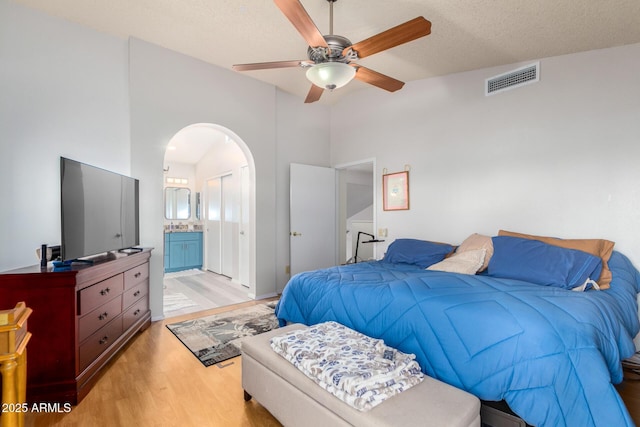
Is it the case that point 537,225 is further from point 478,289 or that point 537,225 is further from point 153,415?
point 153,415

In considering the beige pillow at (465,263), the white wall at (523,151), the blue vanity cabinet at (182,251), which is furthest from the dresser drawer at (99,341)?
the blue vanity cabinet at (182,251)

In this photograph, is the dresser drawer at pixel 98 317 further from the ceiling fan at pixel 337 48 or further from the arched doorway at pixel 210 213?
the ceiling fan at pixel 337 48

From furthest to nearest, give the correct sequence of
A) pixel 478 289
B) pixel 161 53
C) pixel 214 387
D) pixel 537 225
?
pixel 161 53 < pixel 537 225 < pixel 214 387 < pixel 478 289

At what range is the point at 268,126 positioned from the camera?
4.21m

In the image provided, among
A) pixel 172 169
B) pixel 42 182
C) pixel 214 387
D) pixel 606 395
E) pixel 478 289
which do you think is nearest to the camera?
pixel 606 395

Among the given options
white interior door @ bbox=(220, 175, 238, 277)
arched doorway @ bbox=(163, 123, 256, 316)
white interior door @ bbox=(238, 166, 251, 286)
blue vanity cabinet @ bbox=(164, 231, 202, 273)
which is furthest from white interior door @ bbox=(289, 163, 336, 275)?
blue vanity cabinet @ bbox=(164, 231, 202, 273)

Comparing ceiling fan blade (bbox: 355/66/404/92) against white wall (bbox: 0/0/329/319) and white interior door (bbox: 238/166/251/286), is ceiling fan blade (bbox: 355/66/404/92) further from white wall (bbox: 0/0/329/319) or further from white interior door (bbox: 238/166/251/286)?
white interior door (bbox: 238/166/251/286)

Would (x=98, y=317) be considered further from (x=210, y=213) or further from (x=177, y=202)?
(x=177, y=202)

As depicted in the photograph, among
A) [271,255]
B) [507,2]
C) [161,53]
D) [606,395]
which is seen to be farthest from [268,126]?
[606,395]

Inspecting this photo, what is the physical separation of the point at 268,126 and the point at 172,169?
11.6 ft

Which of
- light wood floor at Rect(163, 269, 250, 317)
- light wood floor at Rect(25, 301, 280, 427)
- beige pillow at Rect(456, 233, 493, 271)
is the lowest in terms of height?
light wood floor at Rect(163, 269, 250, 317)

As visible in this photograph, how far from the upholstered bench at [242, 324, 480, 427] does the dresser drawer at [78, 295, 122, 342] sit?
3.64ft

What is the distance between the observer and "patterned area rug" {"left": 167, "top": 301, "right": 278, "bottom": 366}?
251 cm

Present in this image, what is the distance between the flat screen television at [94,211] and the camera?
197 centimetres
